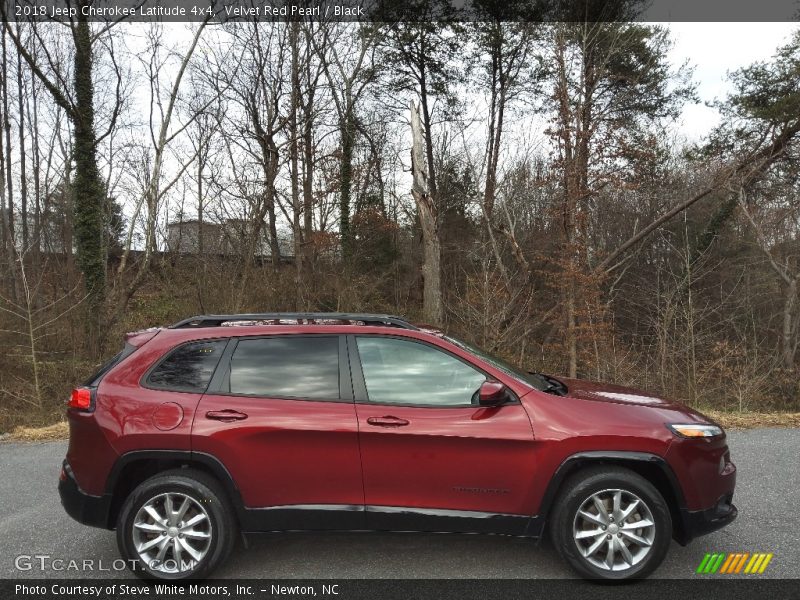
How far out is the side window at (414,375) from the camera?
3209 mm

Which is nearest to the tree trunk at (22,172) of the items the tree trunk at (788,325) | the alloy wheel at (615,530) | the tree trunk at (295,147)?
the tree trunk at (295,147)

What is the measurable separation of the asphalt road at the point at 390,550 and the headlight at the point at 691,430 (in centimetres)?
84

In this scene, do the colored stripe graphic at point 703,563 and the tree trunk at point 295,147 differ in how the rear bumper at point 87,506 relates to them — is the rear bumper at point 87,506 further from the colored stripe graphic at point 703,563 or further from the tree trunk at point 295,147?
the tree trunk at point 295,147

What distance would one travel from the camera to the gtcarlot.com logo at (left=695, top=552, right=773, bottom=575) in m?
3.16

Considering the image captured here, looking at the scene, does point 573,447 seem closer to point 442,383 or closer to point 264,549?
point 442,383

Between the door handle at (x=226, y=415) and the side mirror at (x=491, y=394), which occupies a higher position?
the side mirror at (x=491, y=394)

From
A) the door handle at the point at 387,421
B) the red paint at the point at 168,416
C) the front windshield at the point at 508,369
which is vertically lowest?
the door handle at the point at 387,421

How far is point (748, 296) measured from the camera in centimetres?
1777

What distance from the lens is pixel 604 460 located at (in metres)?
3.07

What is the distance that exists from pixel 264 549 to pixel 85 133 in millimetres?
15897

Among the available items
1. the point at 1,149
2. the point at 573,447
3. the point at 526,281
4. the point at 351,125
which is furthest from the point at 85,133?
the point at 573,447

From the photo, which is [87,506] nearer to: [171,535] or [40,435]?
[171,535]

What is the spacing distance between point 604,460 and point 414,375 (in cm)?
123

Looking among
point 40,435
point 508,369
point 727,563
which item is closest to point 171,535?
point 508,369
